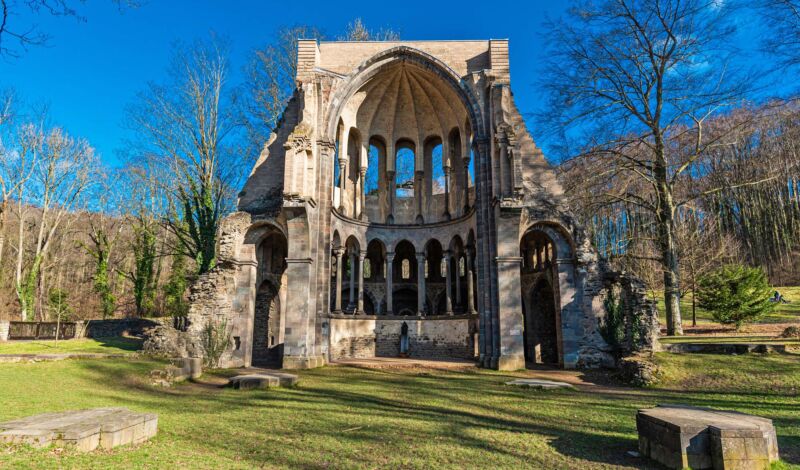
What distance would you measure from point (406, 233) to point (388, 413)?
15.1 metres

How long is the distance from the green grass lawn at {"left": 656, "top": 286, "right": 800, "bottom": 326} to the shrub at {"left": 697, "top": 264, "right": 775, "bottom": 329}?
375 centimetres

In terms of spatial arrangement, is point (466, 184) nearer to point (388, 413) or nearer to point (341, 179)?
point (341, 179)

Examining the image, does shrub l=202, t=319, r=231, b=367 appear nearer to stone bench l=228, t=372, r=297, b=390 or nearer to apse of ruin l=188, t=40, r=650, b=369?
apse of ruin l=188, t=40, r=650, b=369

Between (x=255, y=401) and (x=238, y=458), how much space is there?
454 centimetres

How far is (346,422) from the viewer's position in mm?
7984

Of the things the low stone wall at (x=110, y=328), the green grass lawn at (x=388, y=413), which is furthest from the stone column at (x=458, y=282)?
the low stone wall at (x=110, y=328)

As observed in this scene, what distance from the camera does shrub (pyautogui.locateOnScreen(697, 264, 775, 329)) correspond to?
21.5 meters

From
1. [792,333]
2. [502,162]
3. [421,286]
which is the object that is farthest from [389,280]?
[792,333]

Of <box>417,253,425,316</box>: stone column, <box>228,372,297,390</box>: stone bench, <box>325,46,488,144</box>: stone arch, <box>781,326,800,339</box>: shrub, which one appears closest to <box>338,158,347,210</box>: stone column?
<box>325,46,488,144</box>: stone arch

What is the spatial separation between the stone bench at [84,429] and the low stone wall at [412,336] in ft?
46.3

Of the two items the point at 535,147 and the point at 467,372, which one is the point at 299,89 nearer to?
the point at 535,147

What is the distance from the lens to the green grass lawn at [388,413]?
5715 millimetres

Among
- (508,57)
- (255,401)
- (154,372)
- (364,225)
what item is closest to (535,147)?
(508,57)

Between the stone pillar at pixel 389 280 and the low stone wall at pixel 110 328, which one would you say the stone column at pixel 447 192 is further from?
the low stone wall at pixel 110 328
